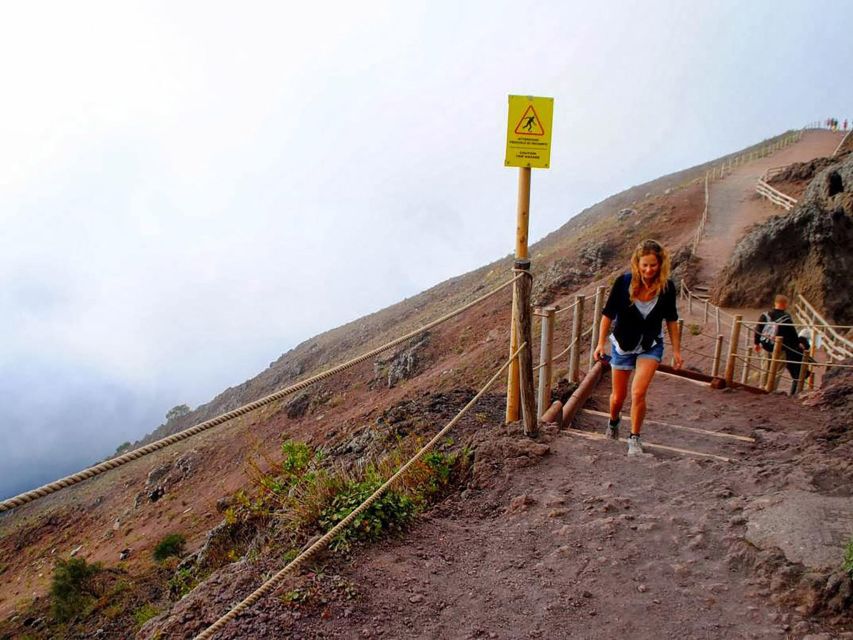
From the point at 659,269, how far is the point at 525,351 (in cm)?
113

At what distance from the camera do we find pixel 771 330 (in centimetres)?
773

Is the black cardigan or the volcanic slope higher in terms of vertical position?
the black cardigan

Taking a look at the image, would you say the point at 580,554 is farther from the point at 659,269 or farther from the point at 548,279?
the point at 548,279

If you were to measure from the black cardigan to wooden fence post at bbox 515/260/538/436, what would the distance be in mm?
616

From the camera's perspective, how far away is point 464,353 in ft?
58.2

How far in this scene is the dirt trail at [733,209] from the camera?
1706 cm

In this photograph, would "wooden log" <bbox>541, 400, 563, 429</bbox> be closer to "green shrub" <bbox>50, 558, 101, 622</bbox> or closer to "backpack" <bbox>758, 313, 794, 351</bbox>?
"backpack" <bbox>758, 313, 794, 351</bbox>

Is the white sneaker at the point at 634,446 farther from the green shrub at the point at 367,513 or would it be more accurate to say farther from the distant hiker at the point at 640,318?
the green shrub at the point at 367,513

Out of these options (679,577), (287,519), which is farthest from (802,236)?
(287,519)

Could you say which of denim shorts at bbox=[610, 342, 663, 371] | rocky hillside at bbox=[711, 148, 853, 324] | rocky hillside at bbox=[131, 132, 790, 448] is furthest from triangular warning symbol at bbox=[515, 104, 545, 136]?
rocky hillside at bbox=[131, 132, 790, 448]

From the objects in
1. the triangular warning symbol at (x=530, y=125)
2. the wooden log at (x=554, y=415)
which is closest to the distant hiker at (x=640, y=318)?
the wooden log at (x=554, y=415)

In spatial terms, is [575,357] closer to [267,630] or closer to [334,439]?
[267,630]

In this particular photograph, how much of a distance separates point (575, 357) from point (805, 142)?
45359 mm

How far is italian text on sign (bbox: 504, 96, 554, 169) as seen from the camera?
3.93 metres
